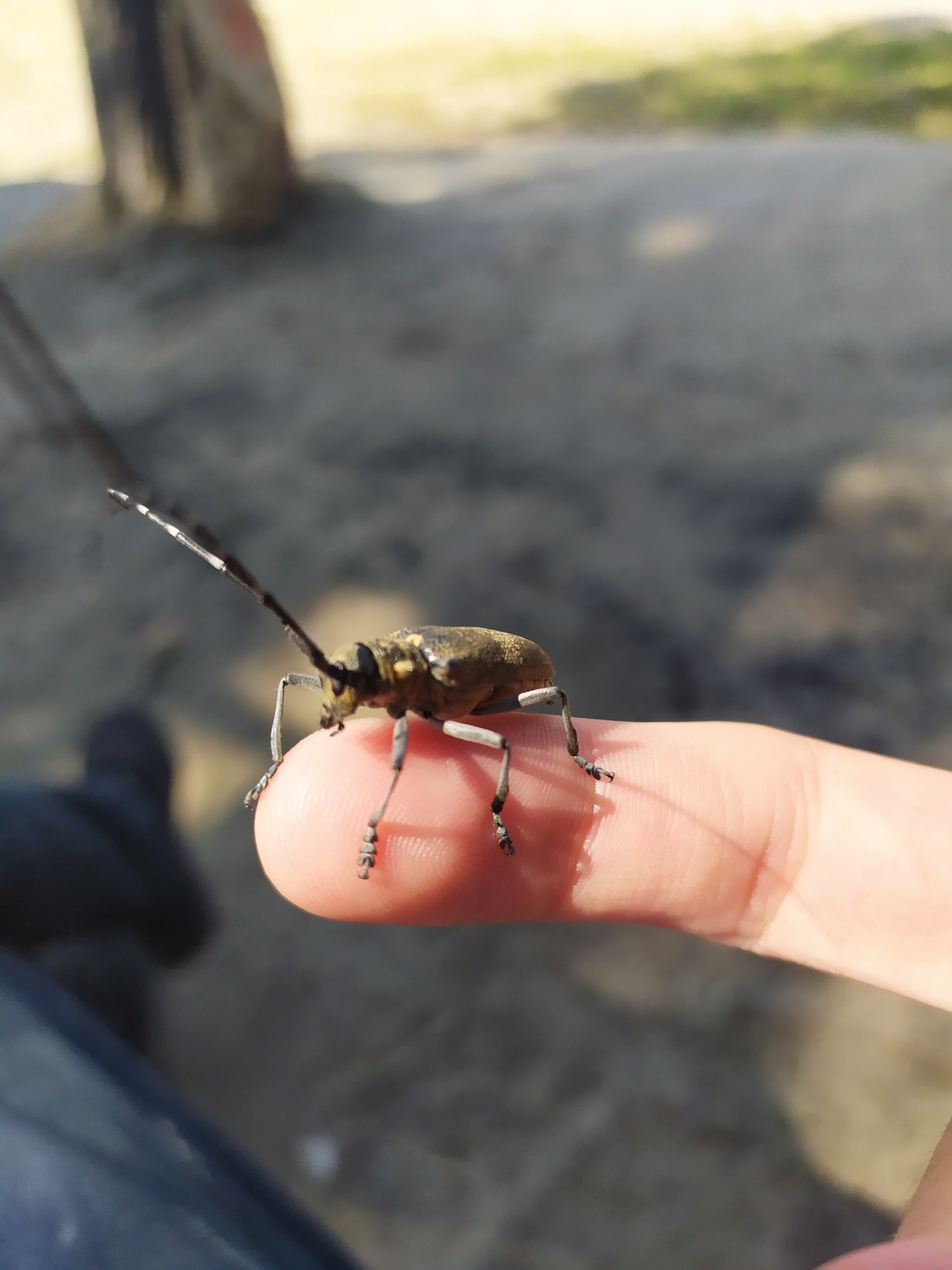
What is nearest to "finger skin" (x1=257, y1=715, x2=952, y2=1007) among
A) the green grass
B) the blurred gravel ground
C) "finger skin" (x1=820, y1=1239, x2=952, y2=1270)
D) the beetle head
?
the beetle head

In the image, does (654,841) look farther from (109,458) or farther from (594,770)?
(109,458)

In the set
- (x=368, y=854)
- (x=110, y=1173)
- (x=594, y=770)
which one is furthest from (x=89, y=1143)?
(x=594, y=770)

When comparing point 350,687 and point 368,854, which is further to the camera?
point 350,687

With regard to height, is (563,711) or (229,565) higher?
(229,565)

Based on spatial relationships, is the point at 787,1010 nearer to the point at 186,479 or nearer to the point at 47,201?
the point at 186,479

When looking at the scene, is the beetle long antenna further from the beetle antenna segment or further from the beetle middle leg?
the beetle middle leg

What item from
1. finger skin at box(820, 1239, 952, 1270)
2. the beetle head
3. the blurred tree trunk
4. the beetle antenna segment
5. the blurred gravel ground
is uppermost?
the blurred tree trunk
